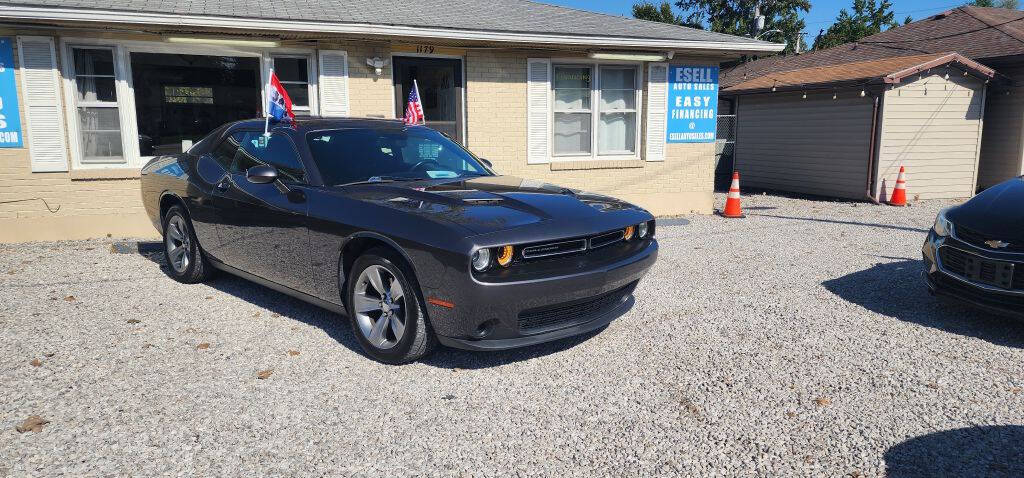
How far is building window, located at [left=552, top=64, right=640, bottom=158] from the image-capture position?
35.5ft

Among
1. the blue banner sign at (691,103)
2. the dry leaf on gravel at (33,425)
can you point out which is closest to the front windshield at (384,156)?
the dry leaf on gravel at (33,425)

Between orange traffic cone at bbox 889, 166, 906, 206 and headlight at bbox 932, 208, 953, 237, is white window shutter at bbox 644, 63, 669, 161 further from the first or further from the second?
headlight at bbox 932, 208, 953, 237

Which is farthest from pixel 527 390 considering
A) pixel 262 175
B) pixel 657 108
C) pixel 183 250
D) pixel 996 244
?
pixel 657 108

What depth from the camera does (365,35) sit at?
29.1 ft

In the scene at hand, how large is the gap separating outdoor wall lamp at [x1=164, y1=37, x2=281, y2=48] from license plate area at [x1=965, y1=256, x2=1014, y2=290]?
26.3 ft

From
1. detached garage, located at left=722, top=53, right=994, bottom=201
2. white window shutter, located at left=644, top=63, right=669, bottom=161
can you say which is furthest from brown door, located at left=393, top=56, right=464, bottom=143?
detached garage, located at left=722, top=53, right=994, bottom=201

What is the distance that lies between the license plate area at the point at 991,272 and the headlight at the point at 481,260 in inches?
145

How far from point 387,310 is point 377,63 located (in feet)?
19.7

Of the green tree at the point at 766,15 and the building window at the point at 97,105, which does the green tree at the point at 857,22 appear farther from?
the building window at the point at 97,105

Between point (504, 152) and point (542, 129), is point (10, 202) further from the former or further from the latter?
point (542, 129)

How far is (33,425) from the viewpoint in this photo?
11.2 feet

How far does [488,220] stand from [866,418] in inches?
88.3

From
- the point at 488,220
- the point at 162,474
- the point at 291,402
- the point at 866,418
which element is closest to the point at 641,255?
the point at 488,220

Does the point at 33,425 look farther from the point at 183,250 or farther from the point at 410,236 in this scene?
the point at 183,250
